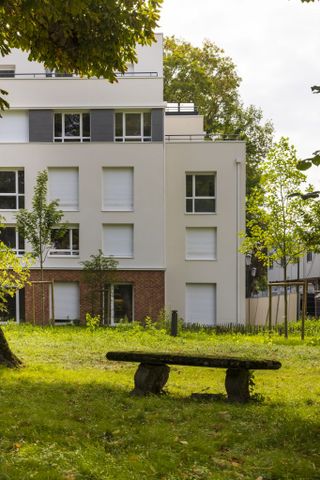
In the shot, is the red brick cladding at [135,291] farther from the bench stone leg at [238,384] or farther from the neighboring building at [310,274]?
the bench stone leg at [238,384]

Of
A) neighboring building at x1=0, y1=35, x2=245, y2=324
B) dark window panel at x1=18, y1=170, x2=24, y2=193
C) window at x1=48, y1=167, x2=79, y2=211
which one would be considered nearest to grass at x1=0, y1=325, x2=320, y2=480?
neighboring building at x1=0, y1=35, x2=245, y2=324

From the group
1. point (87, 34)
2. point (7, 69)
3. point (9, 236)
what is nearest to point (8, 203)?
point (9, 236)

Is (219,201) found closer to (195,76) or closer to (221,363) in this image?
(195,76)

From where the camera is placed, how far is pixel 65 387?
33.4 ft

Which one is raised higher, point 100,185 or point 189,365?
point 100,185

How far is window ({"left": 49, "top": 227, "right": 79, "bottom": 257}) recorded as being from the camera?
3249 centimetres

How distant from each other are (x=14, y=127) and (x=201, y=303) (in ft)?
38.4

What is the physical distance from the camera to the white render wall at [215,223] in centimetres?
3300

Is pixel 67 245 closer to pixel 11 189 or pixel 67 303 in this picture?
pixel 67 303

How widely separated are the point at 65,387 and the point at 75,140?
24.0 m

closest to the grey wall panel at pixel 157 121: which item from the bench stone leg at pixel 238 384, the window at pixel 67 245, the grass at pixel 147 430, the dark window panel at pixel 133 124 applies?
the dark window panel at pixel 133 124

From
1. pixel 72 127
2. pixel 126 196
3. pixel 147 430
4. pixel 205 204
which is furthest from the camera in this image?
pixel 205 204

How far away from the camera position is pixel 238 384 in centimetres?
944

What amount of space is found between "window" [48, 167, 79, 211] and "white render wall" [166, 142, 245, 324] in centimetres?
426
